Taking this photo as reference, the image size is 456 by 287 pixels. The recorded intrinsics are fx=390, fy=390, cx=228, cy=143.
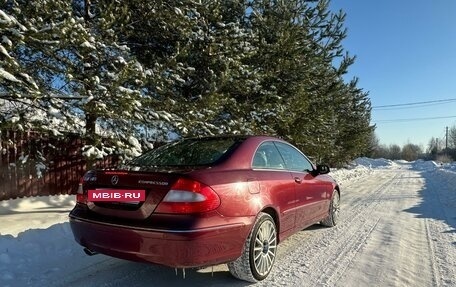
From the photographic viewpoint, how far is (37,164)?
823cm

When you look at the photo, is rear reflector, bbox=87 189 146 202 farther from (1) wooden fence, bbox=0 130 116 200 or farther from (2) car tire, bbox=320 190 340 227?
(1) wooden fence, bbox=0 130 116 200

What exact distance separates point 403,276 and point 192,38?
271 inches

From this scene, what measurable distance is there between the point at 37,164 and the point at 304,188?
19.1 ft

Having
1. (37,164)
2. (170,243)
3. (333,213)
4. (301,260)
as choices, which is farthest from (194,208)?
(37,164)

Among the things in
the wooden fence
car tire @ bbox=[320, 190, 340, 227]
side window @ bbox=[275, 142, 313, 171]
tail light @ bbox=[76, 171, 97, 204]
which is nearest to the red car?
tail light @ bbox=[76, 171, 97, 204]

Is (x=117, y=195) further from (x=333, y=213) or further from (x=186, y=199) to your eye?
(x=333, y=213)

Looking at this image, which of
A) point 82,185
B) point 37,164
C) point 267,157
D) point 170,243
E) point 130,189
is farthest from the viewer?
point 37,164

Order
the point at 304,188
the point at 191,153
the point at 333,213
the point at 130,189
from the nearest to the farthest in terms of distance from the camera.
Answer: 1. the point at 130,189
2. the point at 191,153
3. the point at 304,188
4. the point at 333,213

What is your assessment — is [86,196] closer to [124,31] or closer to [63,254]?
[63,254]

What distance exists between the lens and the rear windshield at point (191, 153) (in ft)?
13.6

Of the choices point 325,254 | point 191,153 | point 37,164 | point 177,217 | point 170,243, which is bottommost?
point 325,254

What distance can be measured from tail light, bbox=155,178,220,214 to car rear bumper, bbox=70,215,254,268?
18 centimetres

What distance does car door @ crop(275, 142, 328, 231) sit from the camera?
5.17 m

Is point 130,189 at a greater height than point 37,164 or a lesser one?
lesser
